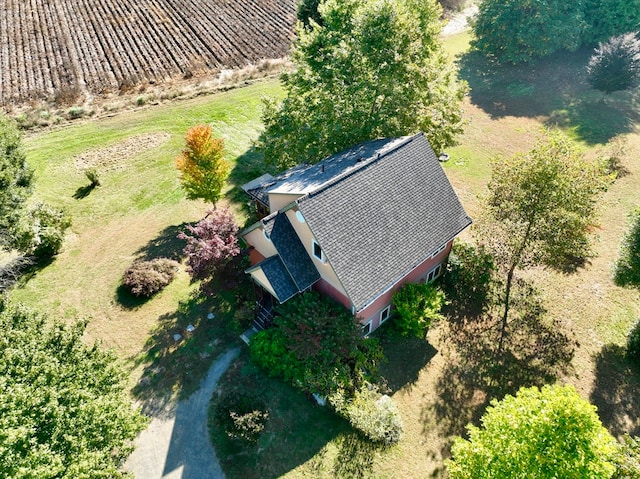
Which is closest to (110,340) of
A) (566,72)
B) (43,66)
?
(43,66)

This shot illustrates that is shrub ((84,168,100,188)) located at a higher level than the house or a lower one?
higher

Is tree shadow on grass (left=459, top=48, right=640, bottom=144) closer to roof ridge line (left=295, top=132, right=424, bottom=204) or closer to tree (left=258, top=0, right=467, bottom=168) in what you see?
tree (left=258, top=0, right=467, bottom=168)

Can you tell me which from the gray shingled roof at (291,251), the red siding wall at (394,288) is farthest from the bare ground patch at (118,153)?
the red siding wall at (394,288)

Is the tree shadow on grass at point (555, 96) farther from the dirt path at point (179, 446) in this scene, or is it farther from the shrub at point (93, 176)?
the dirt path at point (179, 446)

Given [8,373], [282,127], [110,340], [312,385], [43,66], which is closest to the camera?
[8,373]

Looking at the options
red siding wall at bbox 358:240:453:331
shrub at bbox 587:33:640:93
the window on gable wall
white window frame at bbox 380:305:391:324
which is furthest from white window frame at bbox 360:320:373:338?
shrub at bbox 587:33:640:93

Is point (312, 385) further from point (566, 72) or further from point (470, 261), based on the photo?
point (566, 72)
